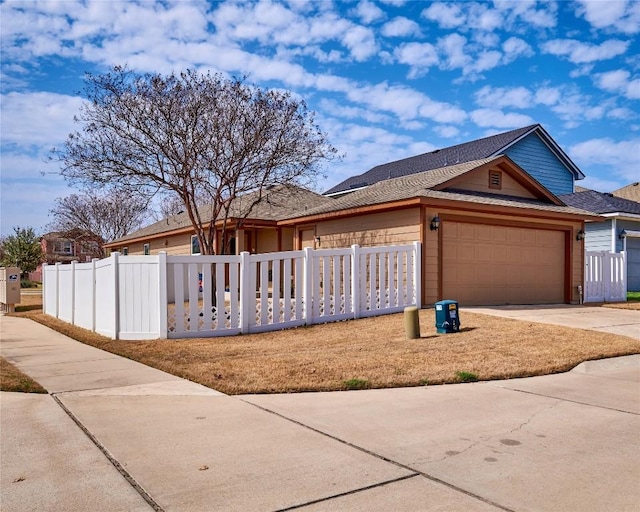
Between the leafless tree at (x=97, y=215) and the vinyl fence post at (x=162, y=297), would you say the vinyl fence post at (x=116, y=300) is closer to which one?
the vinyl fence post at (x=162, y=297)

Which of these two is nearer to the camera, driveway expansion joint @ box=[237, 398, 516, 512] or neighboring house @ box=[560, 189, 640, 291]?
driveway expansion joint @ box=[237, 398, 516, 512]

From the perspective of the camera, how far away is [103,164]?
16.3m

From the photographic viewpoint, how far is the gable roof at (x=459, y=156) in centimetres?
2694

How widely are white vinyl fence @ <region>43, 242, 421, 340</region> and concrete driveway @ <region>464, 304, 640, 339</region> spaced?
223 cm

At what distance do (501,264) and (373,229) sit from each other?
357cm

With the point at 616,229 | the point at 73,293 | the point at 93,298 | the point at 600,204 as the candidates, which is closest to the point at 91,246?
the point at 73,293

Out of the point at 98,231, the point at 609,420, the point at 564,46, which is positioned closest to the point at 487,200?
the point at 564,46

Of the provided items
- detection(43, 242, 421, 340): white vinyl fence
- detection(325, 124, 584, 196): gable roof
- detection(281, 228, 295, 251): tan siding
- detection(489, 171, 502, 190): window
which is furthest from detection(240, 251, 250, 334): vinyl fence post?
detection(325, 124, 584, 196): gable roof

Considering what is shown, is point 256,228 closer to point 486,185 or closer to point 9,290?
point 9,290

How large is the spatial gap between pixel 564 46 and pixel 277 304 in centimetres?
904

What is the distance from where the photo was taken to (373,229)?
1509cm

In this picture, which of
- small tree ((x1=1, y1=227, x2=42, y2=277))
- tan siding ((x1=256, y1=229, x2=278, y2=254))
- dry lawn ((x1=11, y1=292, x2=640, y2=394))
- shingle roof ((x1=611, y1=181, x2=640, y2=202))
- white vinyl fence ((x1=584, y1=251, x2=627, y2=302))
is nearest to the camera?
dry lawn ((x1=11, y1=292, x2=640, y2=394))

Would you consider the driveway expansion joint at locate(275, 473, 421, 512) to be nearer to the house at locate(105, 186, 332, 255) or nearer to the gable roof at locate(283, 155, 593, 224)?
the gable roof at locate(283, 155, 593, 224)

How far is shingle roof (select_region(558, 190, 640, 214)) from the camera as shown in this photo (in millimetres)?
21641
